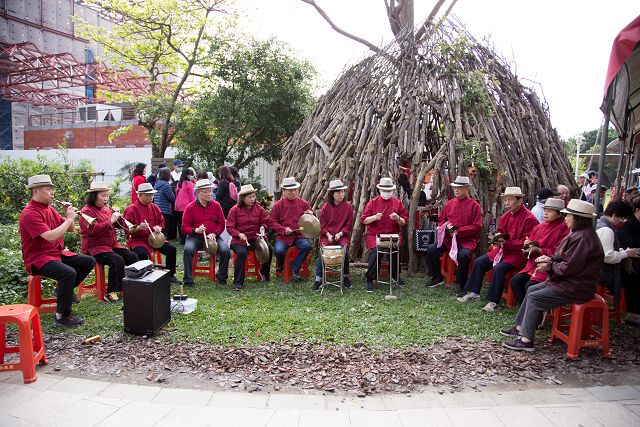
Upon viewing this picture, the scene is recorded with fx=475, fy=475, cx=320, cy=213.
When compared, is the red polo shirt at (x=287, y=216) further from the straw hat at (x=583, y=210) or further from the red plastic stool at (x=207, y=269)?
the straw hat at (x=583, y=210)

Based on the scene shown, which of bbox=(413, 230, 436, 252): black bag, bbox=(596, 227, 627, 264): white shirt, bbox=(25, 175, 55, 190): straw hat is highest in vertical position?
bbox=(25, 175, 55, 190): straw hat

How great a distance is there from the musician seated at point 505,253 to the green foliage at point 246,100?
8.00 metres

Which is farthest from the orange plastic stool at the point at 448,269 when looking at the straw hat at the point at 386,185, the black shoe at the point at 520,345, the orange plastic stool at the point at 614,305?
the black shoe at the point at 520,345

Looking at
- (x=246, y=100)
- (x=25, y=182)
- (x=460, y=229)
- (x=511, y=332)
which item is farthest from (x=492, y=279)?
(x=25, y=182)

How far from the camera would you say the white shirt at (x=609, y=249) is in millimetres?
5344

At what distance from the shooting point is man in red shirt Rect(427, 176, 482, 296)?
22.9 feet

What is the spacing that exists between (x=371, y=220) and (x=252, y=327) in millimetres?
2702

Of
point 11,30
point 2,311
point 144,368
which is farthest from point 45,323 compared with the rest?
point 11,30

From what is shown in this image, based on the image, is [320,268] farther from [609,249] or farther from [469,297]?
[609,249]

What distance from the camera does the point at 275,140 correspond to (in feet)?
46.1

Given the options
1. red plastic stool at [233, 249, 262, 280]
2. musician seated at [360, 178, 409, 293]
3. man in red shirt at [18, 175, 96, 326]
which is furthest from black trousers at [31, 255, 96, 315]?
musician seated at [360, 178, 409, 293]

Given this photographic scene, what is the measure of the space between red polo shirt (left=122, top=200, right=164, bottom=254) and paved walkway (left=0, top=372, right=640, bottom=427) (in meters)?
3.17

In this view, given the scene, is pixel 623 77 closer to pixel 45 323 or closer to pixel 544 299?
pixel 544 299

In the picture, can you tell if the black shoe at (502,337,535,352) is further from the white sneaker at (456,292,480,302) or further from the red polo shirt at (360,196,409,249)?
the red polo shirt at (360,196,409,249)
